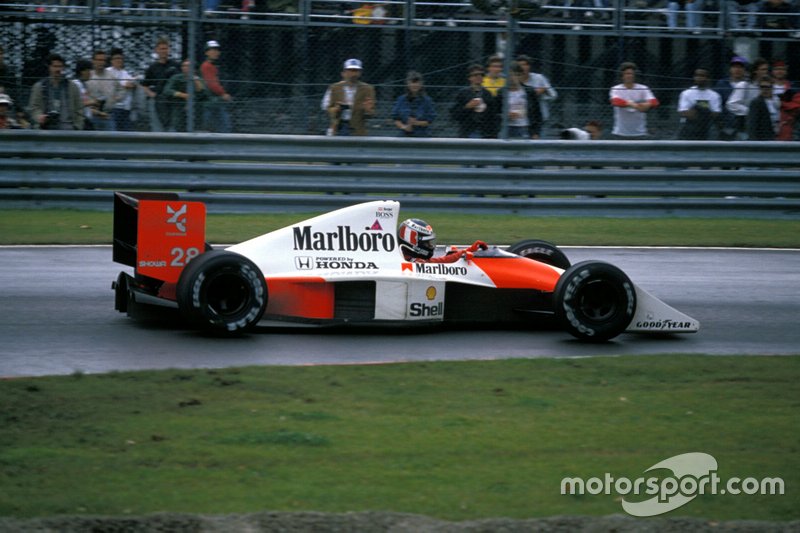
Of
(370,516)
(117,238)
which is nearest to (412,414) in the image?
(370,516)

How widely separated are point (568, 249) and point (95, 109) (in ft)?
20.9

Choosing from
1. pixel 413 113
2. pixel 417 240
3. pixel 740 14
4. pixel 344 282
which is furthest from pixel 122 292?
pixel 740 14

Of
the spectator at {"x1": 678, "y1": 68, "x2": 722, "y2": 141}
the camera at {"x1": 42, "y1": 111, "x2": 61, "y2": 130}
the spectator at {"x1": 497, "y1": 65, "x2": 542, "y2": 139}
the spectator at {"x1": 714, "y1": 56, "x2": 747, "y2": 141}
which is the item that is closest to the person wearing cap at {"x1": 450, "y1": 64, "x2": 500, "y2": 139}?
the spectator at {"x1": 497, "y1": 65, "x2": 542, "y2": 139}

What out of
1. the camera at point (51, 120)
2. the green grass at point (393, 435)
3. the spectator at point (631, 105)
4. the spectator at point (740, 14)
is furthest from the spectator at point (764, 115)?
the camera at point (51, 120)

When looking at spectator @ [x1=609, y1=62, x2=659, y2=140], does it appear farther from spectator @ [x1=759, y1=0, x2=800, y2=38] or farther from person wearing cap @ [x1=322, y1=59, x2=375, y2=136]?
person wearing cap @ [x1=322, y1=59, x2=375, y2=136]

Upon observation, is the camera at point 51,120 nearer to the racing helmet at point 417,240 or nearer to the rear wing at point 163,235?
the rear wing at point 163,235

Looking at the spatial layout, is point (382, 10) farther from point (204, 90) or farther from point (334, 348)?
point (334, 348)

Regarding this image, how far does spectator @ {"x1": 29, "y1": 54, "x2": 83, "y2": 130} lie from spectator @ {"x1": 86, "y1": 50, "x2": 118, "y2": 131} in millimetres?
185

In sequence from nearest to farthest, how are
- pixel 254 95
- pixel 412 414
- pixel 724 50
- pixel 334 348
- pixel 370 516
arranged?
1. pixel 370 516
2. pixel 412 414
3. pixel 334 348
4. pixel 254 95
5. pixel 724 50

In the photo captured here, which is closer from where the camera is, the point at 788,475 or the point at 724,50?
the point at 788,475

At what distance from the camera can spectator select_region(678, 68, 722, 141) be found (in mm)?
15797

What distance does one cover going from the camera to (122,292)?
9477mm

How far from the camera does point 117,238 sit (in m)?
9.52

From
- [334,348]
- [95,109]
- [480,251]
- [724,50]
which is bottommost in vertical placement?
[334,348]
